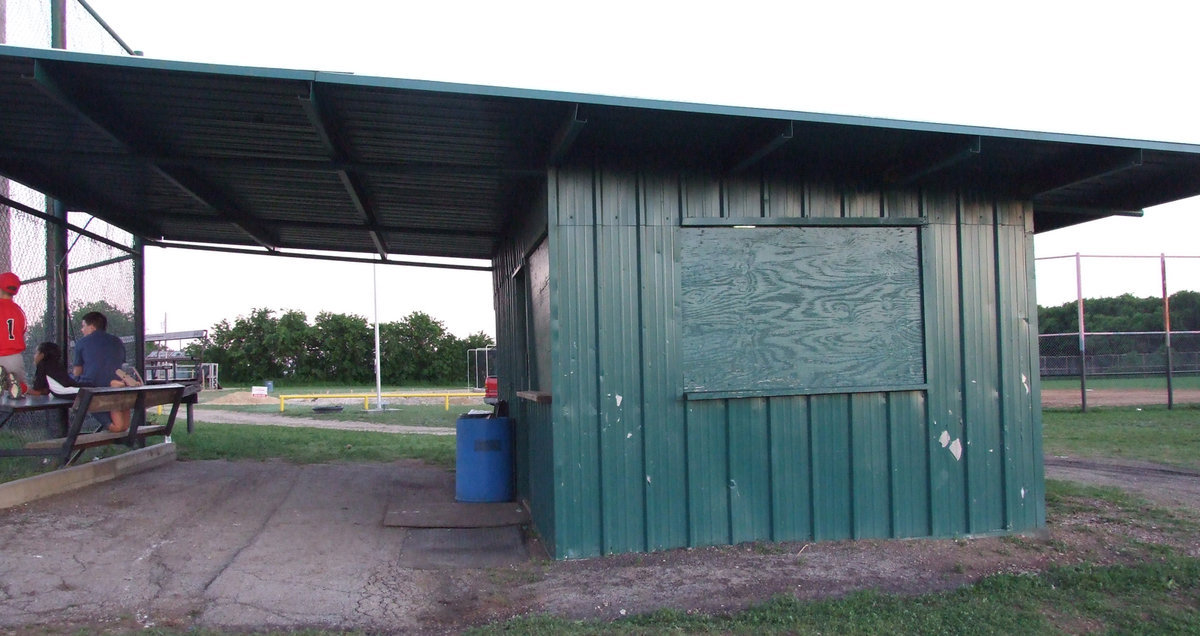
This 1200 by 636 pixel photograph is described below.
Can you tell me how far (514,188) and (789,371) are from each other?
119 inches

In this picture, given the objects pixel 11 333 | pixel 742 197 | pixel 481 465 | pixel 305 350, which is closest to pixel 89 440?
pixel 11 333

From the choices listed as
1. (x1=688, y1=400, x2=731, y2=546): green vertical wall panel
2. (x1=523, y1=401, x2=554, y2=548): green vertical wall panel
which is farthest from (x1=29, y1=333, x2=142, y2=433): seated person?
(x1=688, y1=400, x2=731, y2=546): green vertical wall panel

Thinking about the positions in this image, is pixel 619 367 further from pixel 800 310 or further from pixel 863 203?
pixel 863 203

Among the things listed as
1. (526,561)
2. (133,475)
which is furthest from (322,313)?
(526,561)

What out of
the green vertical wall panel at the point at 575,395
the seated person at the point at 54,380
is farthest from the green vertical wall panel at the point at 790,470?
the seated person at the point at 54,380

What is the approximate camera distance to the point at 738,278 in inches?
267

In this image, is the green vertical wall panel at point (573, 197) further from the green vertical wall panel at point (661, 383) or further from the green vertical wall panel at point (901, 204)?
the green vertical wall panel at point (901, 204)

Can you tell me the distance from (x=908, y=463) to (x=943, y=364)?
2.85ft

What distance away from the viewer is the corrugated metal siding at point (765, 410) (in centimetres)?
650

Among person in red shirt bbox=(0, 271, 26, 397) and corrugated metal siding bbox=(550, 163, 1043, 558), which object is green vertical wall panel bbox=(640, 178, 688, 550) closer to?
corrugated metal siding bbox=(550, 163, 1043, 558)

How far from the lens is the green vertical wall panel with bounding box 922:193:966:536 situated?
23.2ft

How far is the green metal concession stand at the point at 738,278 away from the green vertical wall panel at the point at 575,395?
0.02 metres

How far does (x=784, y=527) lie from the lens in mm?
6773

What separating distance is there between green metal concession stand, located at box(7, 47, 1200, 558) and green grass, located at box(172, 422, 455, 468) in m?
4.35
